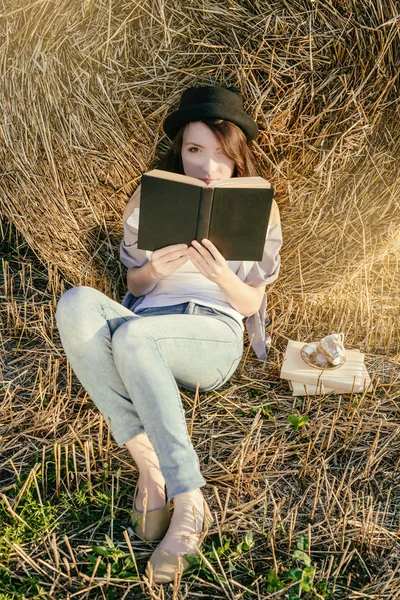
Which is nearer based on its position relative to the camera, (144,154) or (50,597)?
(50,597)

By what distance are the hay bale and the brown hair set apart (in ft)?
0.48

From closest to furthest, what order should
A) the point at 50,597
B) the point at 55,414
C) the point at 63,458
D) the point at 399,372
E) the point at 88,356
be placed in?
the point at 50,597 → the point at 88,356 → the point at 63,458 → the point at 55,414 → the point at 399,372

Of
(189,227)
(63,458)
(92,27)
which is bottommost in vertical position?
(63,458)

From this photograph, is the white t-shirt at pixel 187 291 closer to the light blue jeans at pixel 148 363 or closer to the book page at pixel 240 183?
the light blue jeans at pixel 148 363

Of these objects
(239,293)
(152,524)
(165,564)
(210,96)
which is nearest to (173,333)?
(239,293)

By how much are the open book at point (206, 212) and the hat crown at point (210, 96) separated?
35 centimetres

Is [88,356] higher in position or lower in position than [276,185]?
lower

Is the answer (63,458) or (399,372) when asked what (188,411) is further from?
(399,372)

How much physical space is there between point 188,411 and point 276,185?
959 millimetres

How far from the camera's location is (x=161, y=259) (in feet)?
6.50

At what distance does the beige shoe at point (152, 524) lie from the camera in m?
1.77

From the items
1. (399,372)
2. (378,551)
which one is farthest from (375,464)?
(399,372)

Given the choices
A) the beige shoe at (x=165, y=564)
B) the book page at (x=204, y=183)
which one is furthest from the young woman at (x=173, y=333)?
the book page at (x=204, y=183)

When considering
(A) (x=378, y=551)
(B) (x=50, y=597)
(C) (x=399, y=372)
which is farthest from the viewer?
(C) (x=399, y=372)
